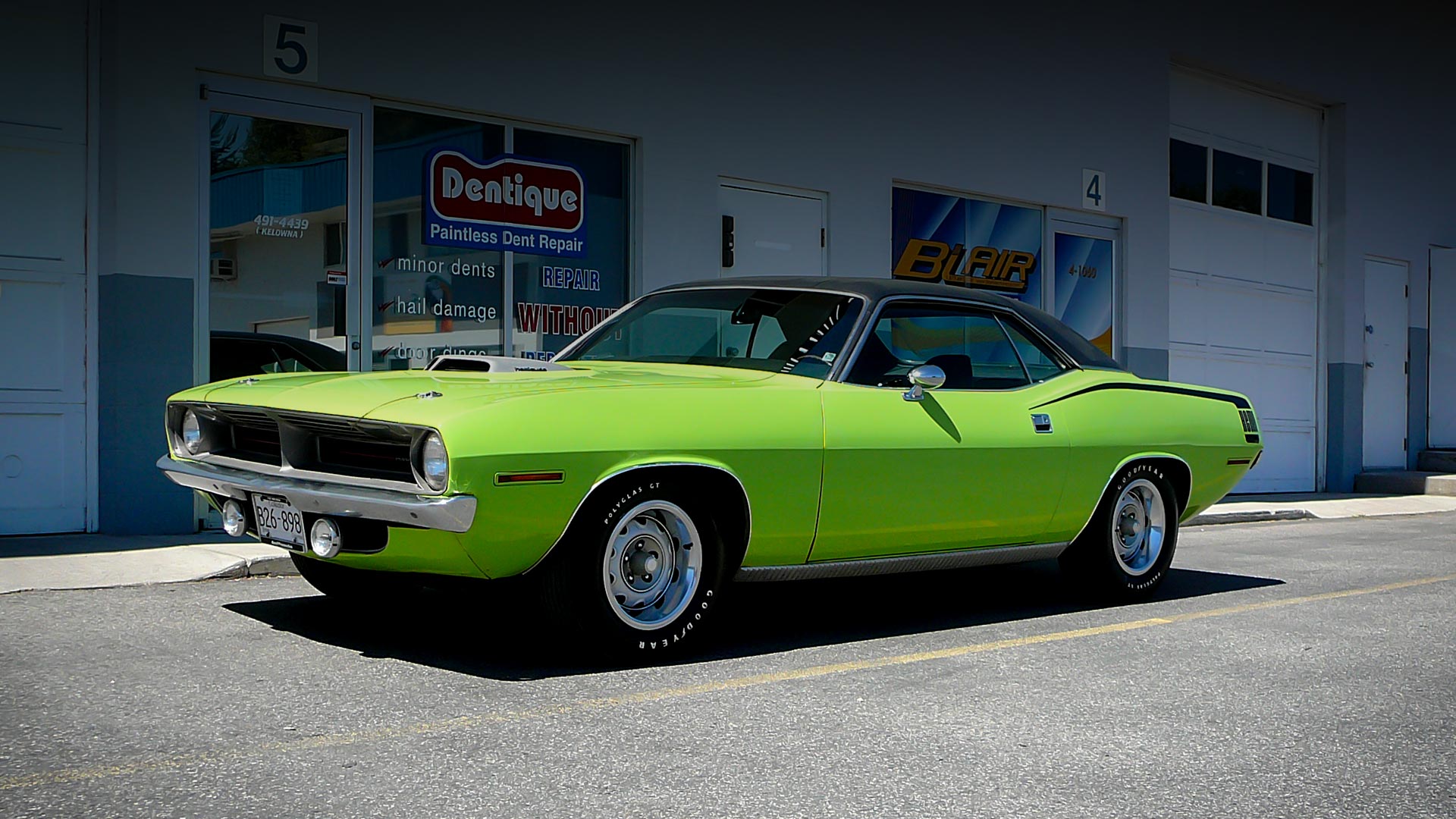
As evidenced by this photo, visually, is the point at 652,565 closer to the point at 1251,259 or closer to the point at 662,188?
the point at 662,188

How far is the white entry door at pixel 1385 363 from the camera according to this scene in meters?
19.0

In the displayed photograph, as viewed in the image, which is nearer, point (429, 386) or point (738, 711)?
point (738, 711)

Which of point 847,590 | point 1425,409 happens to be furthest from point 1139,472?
point 1425,409

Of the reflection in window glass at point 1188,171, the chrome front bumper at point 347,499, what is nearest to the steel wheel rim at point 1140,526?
the chrome front bumper at point 347,499

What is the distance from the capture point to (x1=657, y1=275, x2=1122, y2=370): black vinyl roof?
627 cm

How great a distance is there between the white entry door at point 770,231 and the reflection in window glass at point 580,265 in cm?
94

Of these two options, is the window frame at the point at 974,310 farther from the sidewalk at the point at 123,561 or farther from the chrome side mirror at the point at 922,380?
the sidewalk at the point at 123,561

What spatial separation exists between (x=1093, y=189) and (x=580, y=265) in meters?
→ 6.71

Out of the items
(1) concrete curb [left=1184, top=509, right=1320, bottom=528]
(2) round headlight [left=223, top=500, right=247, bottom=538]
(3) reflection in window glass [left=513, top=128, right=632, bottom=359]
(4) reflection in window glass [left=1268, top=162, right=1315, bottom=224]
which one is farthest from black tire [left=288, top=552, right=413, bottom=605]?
(4) reflection in window glass [left=1268, top=162, right=1315, bottom=224]

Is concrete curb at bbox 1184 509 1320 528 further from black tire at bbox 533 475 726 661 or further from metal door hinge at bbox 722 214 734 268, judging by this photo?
black tire at bbox 533 475 726 661

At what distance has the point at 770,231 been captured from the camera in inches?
486

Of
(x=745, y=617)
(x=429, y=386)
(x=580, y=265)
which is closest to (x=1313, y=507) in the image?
(x=580, y=265)

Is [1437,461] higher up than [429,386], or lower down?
lower down

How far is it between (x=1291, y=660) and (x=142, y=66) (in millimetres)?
7210
